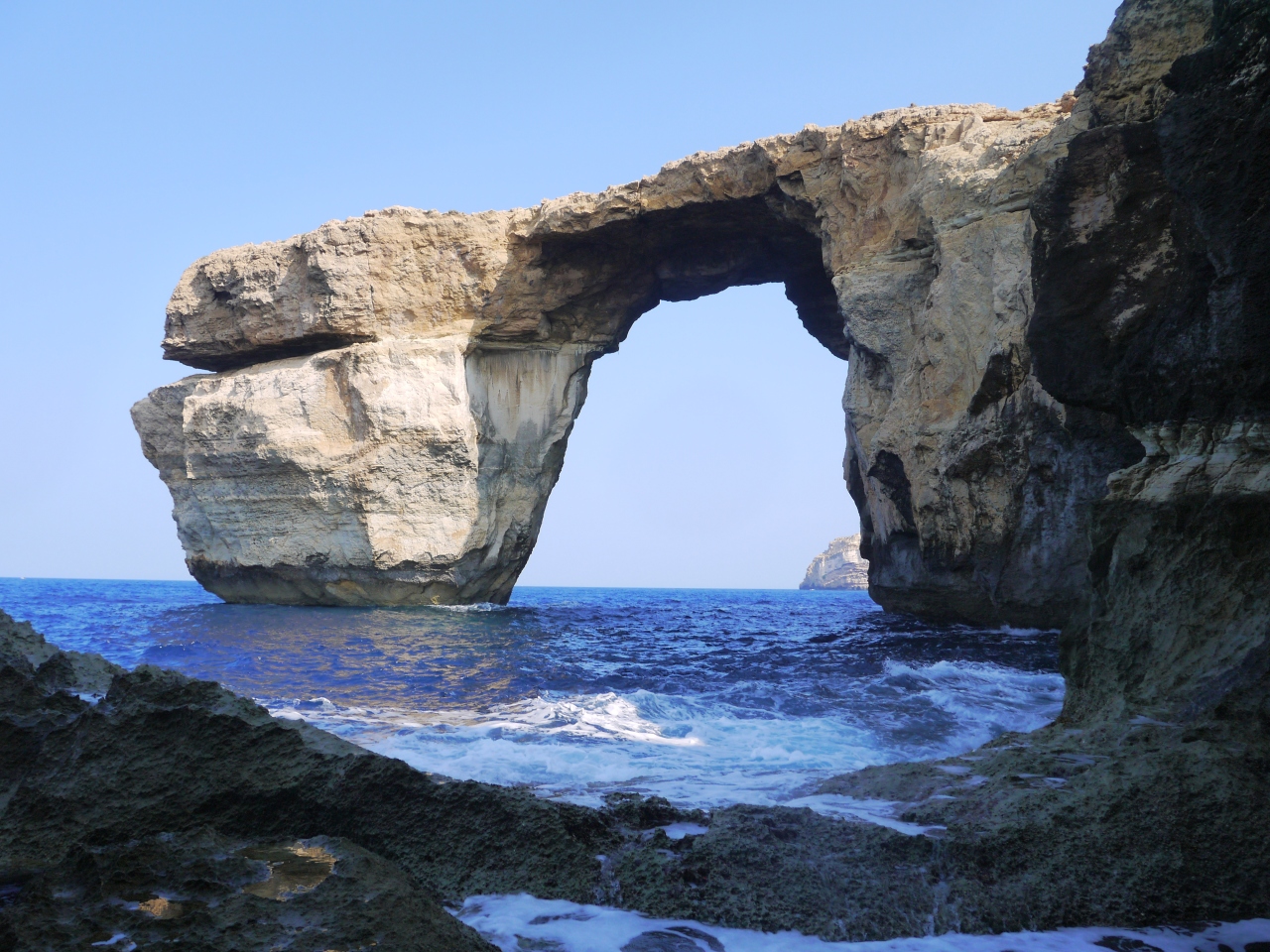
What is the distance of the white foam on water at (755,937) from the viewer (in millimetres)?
2607

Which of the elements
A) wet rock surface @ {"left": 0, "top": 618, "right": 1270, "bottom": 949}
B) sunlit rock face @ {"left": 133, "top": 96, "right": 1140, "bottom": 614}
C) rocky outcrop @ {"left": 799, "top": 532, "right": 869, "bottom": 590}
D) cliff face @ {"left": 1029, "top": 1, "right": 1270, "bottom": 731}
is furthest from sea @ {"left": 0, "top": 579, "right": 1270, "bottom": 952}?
rocky outcrop @ {"left": 799, "top": 532, "right": 869, "bottom": 590}

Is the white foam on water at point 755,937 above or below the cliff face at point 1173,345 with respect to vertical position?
below

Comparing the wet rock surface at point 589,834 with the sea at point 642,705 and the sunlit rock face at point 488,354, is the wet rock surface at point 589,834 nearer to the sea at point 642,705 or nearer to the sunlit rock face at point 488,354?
the sea at point 642,705

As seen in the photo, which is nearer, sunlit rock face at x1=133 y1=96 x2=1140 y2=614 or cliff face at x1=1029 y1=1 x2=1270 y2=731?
cliff face at x1=1029 y1=1 x2=1270 y2=731

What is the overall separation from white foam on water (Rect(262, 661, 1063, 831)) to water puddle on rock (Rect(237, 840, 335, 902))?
1.58 m

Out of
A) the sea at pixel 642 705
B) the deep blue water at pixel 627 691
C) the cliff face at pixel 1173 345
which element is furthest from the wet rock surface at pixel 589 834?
the deep blue water at pixel 627 691

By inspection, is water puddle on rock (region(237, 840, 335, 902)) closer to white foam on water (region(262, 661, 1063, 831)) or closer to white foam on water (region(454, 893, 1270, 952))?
white foam on water (region(454, 893, 1270, 952))

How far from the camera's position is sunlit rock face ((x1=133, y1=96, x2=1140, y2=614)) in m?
15.7

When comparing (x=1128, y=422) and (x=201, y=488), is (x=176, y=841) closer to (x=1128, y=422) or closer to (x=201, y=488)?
(x=1128, y=422)

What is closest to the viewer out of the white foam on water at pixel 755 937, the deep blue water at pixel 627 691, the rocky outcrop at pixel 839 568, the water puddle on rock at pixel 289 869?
the water puddle on rock at pixel 289 869

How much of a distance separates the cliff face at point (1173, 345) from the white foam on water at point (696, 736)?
151 centimetres

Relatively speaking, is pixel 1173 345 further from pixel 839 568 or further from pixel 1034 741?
pixel 839 568

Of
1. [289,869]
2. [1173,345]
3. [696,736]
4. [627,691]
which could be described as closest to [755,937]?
[289,869]

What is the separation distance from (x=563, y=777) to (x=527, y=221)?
16.6m
